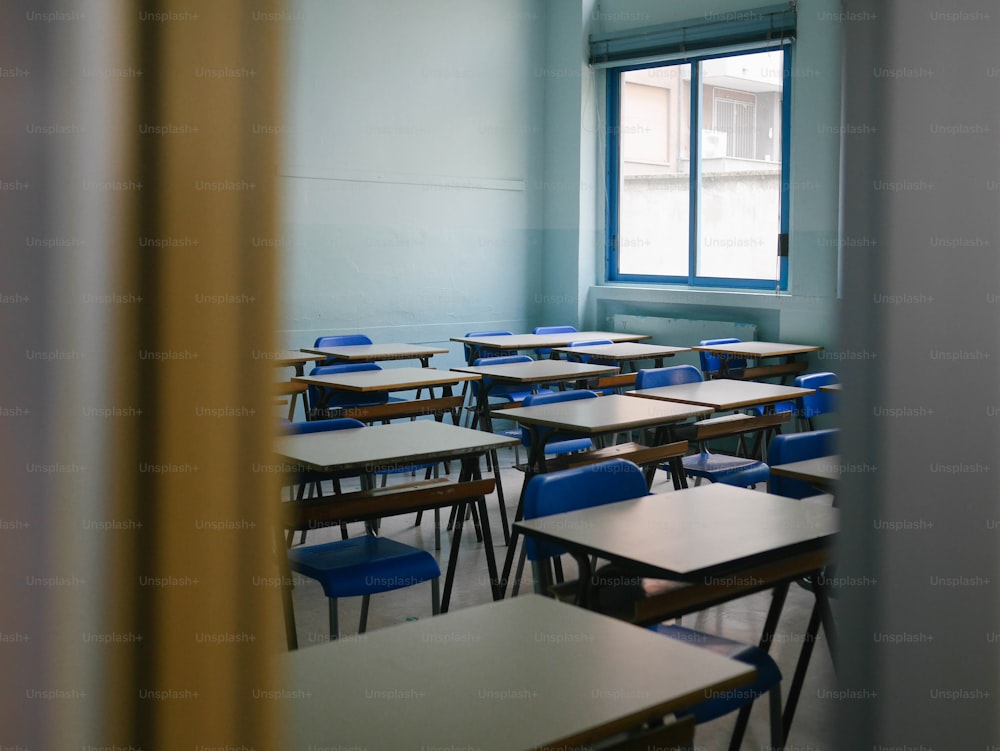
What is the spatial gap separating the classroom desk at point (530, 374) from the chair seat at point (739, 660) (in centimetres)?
278

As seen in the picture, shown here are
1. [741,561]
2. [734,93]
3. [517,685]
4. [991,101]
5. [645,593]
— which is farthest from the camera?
[734,93]

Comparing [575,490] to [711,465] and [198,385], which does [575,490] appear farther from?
[198,385]

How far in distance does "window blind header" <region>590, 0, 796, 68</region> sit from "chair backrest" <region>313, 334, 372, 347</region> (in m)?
3.15

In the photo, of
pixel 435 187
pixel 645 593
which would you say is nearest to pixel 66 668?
A: pixel 645 593

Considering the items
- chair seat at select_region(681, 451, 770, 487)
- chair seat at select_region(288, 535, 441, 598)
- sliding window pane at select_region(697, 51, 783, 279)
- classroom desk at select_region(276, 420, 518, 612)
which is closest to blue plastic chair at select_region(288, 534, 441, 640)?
chair seat at select_region(288, 535, 441, 598)

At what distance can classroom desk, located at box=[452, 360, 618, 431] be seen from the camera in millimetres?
5176

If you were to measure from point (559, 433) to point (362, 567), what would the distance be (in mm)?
1557

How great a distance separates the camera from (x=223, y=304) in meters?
0.59

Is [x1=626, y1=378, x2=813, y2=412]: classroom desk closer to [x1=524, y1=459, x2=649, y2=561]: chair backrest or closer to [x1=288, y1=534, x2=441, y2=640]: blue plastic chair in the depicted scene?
[x1=524, y1=459, x2=649, y2=561]: chair backrest

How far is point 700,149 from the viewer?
24.6 ft

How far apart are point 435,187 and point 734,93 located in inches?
93.2

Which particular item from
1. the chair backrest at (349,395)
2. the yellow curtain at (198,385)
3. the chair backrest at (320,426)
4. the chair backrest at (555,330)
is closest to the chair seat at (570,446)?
the chair backrest at (349,395)

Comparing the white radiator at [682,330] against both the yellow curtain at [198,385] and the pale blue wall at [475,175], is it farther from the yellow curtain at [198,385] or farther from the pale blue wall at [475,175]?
the yellow curtain at [198,385]

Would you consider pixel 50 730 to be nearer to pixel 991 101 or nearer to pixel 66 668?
pixel 66 668
